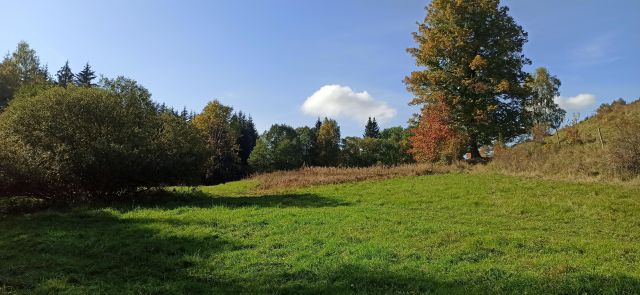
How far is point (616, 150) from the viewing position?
2136 centimetres

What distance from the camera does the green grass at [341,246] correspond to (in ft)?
26.8

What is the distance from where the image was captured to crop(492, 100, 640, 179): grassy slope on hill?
2225 cm

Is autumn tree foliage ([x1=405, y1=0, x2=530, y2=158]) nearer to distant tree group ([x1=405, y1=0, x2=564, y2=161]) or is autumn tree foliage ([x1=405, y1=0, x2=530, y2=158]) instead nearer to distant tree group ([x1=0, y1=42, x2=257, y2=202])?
distant tree group ([x1=405, y1=0, x2=564, y2=161])

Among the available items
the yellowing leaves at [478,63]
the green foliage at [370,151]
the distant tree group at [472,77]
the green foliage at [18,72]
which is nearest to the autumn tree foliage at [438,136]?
the distant tree group at [472,77]

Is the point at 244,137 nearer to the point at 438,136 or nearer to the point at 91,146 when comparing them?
the point at 438,136

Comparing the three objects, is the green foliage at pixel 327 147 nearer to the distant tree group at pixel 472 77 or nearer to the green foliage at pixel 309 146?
the green foliage at pixel 309 146

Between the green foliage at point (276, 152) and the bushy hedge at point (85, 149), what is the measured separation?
2317 inches

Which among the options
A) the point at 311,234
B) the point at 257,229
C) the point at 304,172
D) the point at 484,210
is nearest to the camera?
the point at 311,234

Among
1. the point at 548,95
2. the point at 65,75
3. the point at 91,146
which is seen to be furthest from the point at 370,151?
the point at 91,146

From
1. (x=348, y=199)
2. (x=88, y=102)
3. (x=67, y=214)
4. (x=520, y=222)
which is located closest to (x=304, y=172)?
(x=348, y=199)

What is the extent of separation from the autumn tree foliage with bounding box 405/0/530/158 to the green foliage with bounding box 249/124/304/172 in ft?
161

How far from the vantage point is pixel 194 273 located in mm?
9625

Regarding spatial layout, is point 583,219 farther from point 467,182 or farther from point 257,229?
point 257,229

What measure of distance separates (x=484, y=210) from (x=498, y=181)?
698 centimetres
